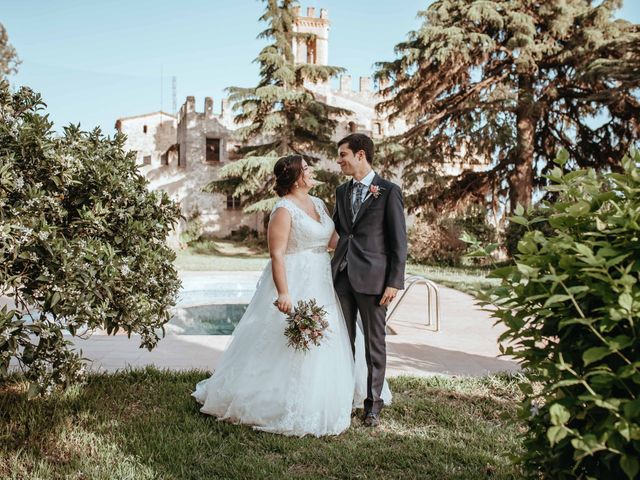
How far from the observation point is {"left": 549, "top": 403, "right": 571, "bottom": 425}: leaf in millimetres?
1463

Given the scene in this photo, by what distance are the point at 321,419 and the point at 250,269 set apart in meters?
12.6

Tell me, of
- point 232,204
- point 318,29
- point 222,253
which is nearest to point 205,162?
point 232,204

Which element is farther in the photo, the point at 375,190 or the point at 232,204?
the point at 232,204

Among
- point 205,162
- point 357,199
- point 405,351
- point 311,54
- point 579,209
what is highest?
point 311,54

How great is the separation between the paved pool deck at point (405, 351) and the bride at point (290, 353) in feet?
4.15

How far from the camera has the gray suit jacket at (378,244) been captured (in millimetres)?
3463

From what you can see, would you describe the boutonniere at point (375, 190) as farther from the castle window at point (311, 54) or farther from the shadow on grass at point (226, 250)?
the castle window at point (311, 54)

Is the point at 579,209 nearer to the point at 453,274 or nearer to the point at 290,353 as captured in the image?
the point at 290,353

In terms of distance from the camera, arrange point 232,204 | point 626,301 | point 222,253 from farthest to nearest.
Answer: point 232,204 < point 222,253 < point 626,301

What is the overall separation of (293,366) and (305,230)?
906 mm

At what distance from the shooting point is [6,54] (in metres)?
26.7

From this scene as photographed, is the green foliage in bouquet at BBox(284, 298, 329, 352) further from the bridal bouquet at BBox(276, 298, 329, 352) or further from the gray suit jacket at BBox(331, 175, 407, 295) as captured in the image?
the gray suit jacket at BBox(331, 175, 407, 295)

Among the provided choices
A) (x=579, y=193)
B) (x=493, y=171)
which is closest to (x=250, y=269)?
(x=493, y=171)

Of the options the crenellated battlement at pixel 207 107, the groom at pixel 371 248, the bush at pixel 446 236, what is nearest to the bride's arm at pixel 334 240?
the groom at pixel 371 248
